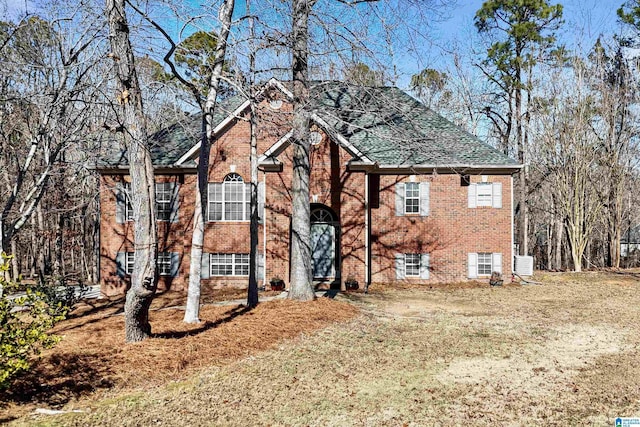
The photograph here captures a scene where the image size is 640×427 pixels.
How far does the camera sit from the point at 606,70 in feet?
86.6

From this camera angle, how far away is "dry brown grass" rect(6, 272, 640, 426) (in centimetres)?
547

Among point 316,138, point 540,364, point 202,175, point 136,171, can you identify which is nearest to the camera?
point 540,364

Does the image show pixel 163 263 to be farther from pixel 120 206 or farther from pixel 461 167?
pixel 461 167

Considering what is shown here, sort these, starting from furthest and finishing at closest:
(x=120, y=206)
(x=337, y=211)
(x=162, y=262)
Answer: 1. (x=120, y=206)
2. (x=162, y=262)
3. (x=337, y=211)

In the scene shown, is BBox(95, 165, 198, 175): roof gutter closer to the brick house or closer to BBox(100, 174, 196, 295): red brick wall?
the brick house

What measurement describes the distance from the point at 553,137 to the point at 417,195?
1171cm

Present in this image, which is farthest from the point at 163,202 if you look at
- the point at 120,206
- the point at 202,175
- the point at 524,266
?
the point at 524,266

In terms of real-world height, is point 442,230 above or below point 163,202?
below

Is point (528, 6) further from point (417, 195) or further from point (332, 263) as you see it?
point (332, 263)

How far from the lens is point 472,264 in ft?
60.3

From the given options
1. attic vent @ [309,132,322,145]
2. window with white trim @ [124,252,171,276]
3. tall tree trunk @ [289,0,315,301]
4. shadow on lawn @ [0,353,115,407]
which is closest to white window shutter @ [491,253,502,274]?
attic vent @ [309,132,322,145]

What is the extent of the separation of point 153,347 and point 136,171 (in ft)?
10.2

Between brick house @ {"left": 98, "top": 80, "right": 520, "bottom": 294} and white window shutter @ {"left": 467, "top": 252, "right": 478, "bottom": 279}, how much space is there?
4 centimetres

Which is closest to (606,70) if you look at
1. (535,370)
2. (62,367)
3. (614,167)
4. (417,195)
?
(614,167)
